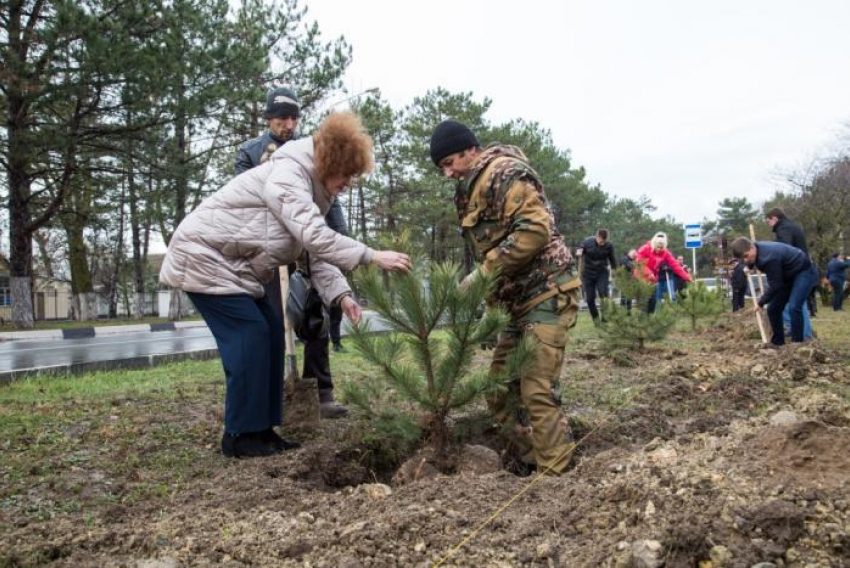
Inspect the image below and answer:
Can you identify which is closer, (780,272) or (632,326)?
(632,326)

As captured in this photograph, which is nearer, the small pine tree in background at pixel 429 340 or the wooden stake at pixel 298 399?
the small pine tree in background at pixel 429 340

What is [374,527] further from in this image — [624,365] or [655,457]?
[624,365]

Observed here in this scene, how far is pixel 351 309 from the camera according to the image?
9.50 ft

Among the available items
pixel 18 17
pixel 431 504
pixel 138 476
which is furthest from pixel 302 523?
pixel 18 17

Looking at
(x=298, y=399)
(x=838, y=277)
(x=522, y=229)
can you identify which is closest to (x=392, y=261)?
(x=522, y=229)

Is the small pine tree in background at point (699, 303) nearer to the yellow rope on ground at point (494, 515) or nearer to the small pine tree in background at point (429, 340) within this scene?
the yellow rope on ground at point (494, 515)

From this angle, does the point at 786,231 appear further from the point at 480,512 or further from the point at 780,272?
the point at 480,512

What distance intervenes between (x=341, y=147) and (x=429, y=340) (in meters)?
0.94

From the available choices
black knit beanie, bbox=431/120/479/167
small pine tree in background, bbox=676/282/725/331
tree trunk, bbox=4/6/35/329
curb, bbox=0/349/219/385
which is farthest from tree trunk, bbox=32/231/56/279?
black knit beanie, bbox=431/120/479/167

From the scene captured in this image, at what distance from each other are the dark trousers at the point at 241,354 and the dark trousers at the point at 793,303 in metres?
6.18

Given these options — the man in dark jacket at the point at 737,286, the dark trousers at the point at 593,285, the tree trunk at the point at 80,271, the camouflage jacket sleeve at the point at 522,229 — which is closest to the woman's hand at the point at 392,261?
the camouflage jacket sleeve at the point at 522,229

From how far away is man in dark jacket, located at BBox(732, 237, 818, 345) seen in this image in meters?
7.02

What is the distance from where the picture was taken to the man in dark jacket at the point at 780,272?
7.02 meters

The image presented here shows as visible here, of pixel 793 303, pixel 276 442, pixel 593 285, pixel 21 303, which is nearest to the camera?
pixel 276 442
